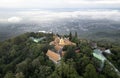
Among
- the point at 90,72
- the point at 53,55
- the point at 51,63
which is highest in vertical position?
the point at 53,55

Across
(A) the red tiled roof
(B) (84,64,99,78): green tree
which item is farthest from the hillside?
(A) the red tiled roof

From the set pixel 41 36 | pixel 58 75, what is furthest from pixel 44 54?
pixel 41 36

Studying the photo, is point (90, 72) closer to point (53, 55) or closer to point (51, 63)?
point (51, 63)

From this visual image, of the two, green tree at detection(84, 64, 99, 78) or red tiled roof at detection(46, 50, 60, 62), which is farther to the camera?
red tiled roof at detection(46, 50, 60, 62)

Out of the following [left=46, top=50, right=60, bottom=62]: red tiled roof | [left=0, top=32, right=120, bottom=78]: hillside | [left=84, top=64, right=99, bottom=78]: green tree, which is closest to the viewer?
[left=84, top=64, right=99, bottom=78]: green tree

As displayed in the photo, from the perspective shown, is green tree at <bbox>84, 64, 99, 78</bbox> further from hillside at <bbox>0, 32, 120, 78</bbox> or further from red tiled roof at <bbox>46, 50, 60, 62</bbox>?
red tiled roof at <bbox>46, 50, 60, 62</bbox>

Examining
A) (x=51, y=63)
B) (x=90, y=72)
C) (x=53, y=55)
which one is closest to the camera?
(x=90, y=72)

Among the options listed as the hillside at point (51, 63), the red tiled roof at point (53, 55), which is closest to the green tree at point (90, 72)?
the hillside at point (51, 63)

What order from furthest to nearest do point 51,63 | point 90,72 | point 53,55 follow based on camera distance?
point 53,55 → point 51,63 → point 90,72

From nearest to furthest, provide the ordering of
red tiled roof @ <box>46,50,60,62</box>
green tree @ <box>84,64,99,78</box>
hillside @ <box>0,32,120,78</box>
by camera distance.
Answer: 1. green tree @ <box>84,64,99,78</box>
2. hillside @ <box>0,32,120,78</box>
3. red tiled roof @ <box>46,50,60,62</box>

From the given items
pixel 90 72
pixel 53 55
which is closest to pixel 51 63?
pixel 53 55

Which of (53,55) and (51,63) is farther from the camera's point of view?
(53,55)

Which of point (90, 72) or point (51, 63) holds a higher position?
point (90, 72)

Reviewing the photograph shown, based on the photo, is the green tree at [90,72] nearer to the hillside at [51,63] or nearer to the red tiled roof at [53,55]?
the hillside at [51,63]
